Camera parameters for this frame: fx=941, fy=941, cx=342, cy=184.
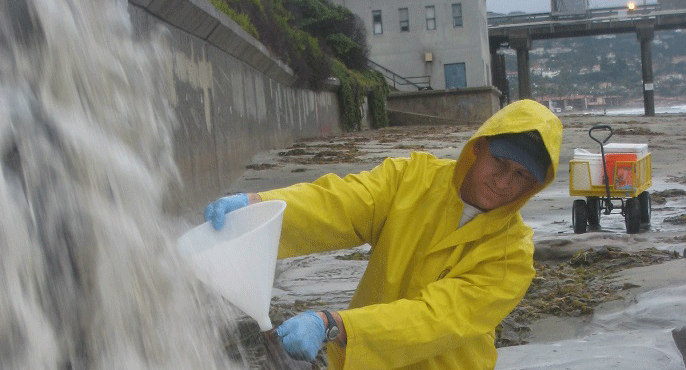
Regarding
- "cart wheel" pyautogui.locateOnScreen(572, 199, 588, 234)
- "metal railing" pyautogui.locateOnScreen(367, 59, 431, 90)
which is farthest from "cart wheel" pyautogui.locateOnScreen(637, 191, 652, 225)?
"metal railing" pyautogui.locateOnScreen(367, 59, 431, 90)

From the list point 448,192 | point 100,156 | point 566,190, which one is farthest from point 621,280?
point 566,190

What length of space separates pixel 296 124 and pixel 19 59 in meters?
15.7

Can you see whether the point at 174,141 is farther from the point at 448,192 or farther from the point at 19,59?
the point at 19,59

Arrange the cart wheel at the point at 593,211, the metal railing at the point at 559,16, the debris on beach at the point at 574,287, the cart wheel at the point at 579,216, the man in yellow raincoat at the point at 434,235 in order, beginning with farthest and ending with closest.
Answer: the metal railing at the point at 559,16 < the cart wheel at the point at 593,211 < the cart wheel at the point at 579,216 < the debris on beach at the point at 574,287 < the man in yellow raincoat at the point at 434,235

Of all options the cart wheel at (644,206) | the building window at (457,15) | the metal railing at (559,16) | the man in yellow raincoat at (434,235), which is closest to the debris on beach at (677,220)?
the cart wheel at (644,206)

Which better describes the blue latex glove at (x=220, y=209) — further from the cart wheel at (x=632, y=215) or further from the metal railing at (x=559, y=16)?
the metal railing at (x=559, y=16)

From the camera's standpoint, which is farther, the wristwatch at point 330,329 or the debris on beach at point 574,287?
the debris on beach at point 574,287

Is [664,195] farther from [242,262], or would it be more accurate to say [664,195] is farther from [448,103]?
[448,103]

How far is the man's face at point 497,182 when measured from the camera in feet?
9.84

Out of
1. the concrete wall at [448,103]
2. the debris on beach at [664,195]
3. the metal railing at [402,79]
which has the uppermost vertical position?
the metal railing at [402,79]

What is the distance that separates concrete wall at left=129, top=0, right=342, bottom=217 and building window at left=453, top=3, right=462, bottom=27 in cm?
3646

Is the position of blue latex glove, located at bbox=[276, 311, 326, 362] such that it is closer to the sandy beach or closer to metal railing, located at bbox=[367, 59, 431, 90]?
the sandy beach

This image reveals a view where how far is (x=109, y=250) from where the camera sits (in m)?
2.07

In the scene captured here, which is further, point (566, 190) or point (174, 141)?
point (566, 190)
